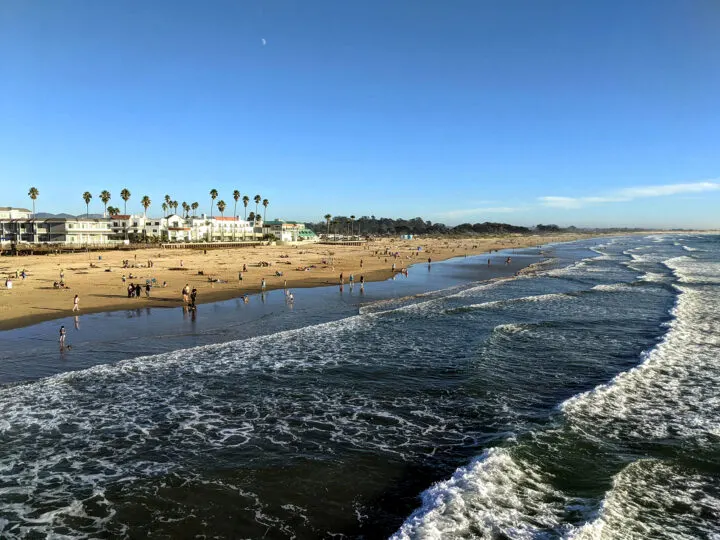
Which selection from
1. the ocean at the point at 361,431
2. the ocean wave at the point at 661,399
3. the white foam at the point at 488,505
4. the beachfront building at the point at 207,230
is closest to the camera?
the white foam at the point at 488,505

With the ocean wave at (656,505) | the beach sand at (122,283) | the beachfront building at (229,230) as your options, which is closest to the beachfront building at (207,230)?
the beachfront building at (229,230)

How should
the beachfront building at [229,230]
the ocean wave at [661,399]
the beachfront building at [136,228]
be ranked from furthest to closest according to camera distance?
1. the beachfront building at [229,230]
2. the beachfront building at [136,228]
3. the ocean wave at [661,399]

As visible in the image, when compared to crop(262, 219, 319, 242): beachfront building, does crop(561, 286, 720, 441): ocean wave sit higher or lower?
lower

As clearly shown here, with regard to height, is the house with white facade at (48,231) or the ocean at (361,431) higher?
the house with white facade at (48,231)

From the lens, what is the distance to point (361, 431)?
12625 mm

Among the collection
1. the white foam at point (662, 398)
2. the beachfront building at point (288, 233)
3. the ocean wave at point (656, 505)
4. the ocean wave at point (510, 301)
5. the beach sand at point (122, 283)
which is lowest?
the ocean wave at point (656, 505)

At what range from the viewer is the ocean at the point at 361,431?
8.92 metres

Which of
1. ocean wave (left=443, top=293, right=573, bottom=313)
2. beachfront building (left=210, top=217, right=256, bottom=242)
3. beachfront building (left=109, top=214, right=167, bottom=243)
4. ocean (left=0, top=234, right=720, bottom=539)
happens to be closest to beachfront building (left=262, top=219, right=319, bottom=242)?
beachfront building (left=210, top=217, right=256, bottom=242)

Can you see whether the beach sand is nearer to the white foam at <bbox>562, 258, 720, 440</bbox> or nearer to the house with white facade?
the house with white facade

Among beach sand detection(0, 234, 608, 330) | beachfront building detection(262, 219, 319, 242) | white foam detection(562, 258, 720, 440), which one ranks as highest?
beachfront building detection(262, 219, 319, 242)

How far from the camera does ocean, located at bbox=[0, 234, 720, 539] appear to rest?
892cm

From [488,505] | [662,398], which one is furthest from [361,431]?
[662,398]

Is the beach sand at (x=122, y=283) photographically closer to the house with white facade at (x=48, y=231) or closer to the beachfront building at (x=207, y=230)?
the house with white facade at (x=48, y=231)

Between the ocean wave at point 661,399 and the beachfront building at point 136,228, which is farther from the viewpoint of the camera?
the beachfront building at point 136,228
